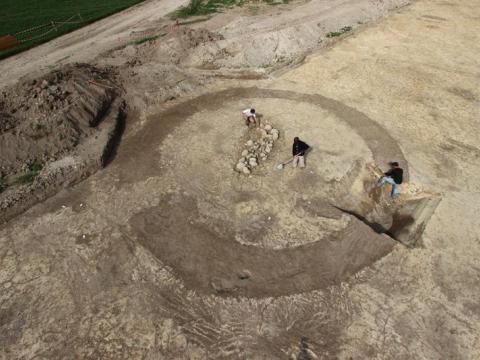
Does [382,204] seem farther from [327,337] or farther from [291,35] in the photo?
[291,35]

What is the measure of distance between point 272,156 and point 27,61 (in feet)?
53.0

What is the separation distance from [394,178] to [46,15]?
25.6 meters

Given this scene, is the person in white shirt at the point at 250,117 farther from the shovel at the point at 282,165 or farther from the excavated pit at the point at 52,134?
the excavated pit at the point at 52,134

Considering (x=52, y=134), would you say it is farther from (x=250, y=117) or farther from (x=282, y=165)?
(x=282, y=165)

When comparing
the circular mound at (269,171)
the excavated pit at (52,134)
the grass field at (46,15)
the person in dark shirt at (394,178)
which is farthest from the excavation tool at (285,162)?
the grass field at (46,15)

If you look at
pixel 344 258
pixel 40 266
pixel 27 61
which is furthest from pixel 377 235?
pixel 27 61

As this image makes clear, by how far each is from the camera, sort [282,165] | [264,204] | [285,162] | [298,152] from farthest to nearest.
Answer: [285,162], [282,165], [298,152], [264,204]

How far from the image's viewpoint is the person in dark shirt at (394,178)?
12.8m

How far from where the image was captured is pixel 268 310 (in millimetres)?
10289

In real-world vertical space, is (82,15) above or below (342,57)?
above

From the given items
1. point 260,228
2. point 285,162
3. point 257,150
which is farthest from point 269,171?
point 260,228

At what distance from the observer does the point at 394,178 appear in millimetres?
13672

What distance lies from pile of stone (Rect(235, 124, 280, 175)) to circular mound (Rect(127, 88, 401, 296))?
0.27m

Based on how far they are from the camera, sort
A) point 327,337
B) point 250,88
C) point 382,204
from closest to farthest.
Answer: point 327,337, point 382,204, point 250,88
